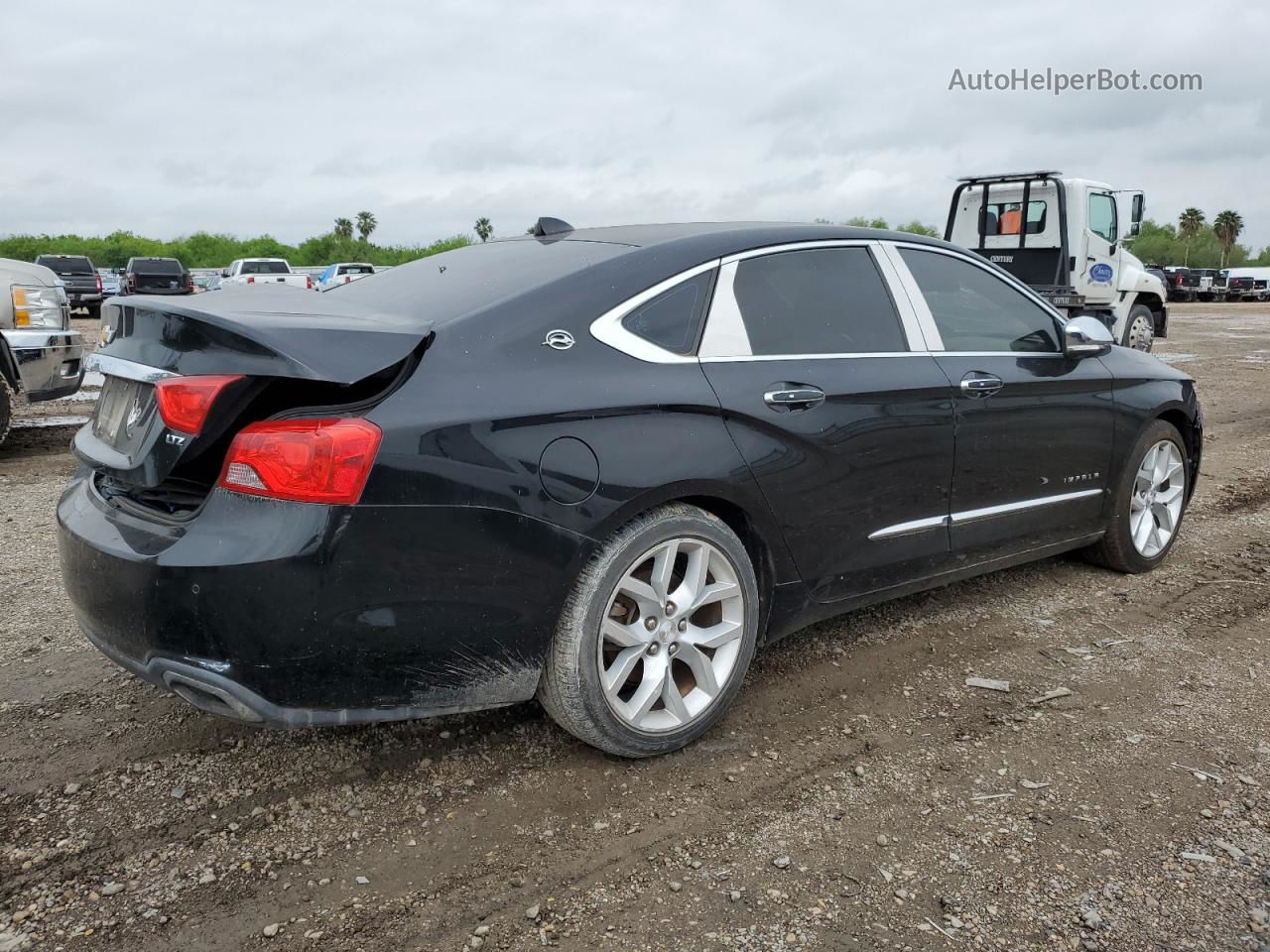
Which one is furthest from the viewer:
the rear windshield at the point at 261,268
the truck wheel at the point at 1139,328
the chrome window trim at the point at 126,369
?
the rear windshield at the point at 261,268

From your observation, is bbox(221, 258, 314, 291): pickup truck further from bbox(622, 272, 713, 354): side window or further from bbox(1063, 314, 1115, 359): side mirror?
bbox(622, 272, 713, 354): side window

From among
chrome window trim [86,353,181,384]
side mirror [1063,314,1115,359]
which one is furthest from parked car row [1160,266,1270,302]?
chrome window trim [86,353,181,384]

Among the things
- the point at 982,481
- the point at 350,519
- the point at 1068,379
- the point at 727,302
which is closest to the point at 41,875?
the point at 350,519

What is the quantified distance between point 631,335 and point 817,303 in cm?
80

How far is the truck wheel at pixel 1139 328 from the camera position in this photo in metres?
15.6

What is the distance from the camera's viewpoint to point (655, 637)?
2.82 metres

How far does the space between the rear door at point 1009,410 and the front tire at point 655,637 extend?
113cm

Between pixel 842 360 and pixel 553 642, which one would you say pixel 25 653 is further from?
pixel 842 360

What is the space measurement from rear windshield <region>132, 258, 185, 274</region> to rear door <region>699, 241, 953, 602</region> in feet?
95.8

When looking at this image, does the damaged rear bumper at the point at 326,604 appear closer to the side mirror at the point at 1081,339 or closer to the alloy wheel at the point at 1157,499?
the side mirror at the point at 1081,339

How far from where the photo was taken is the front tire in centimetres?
266

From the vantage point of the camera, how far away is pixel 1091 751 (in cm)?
298

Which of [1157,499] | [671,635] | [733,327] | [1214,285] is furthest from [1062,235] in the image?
[1214,285]

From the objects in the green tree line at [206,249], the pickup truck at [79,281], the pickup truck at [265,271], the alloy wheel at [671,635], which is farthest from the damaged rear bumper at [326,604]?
the green tree line at [206,249]
